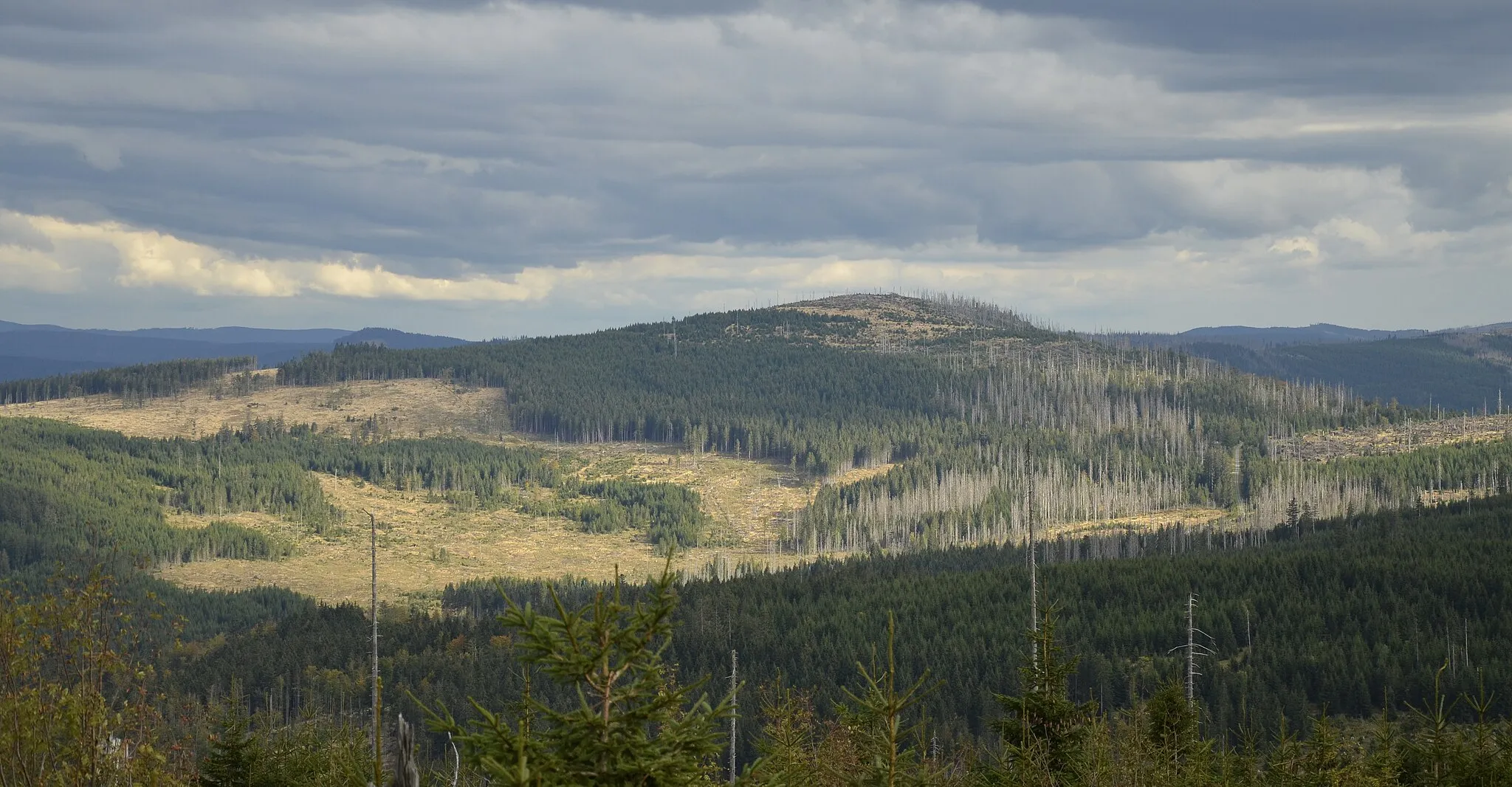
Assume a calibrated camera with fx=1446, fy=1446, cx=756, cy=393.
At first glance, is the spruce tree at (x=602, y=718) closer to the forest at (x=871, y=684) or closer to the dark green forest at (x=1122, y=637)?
the forest at (x=871, y=684)

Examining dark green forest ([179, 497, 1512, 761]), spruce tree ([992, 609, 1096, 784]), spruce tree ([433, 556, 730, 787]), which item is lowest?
dark green forest ([179, 497, 1512, 761])

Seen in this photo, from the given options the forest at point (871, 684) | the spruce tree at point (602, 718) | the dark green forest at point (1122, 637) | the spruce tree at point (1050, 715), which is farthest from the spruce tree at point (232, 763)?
the dark green forest at point (1122, 637)

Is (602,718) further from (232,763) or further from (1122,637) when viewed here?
(1122,637)

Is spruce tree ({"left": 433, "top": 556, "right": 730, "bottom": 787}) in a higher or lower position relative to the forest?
higher

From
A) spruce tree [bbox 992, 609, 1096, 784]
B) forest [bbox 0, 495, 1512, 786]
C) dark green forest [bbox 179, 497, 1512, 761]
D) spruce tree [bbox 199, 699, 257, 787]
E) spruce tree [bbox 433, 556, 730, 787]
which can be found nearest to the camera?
spruce tree [bbox 433, 556, 730, 787]

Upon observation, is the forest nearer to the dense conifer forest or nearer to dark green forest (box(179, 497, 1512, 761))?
the dense conifer forest

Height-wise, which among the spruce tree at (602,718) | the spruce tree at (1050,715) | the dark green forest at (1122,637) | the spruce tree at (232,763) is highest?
the spruce tree at (602,718)

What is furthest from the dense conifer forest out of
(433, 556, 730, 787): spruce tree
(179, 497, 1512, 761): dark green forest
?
(179, 497, 1512, 761): dark green forest

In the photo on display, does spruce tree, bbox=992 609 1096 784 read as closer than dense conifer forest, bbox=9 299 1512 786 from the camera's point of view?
No

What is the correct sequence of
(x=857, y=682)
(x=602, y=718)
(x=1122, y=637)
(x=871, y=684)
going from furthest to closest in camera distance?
(x=1122, y=637) → (x=857, y=682) → (x=871, y=684) → (x=602, y=718)

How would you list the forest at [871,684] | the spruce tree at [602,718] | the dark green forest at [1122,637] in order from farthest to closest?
the dark green forest at [1122,637], the forest at [871,684], the spruce tree at [602,718]

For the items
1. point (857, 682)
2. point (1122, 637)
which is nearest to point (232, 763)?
point (857, 682)

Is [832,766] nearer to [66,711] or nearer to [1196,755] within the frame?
[1196,755]

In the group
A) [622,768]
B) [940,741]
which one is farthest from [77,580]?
[940,741]
